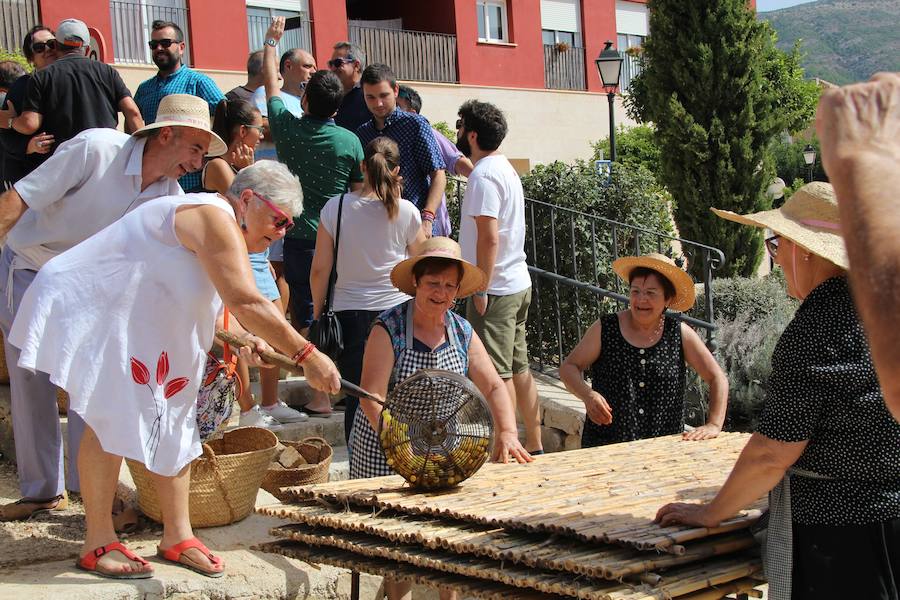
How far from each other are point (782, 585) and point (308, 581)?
2232 mm

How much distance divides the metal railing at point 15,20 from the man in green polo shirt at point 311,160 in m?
12.2

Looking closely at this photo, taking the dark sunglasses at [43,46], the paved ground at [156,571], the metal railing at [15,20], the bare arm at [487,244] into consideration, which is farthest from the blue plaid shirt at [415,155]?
the metal railing at [15,20]

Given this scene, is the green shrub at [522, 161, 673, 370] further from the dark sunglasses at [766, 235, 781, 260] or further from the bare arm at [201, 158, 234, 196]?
the dark sunglasses at [766, 235, 781, 260]

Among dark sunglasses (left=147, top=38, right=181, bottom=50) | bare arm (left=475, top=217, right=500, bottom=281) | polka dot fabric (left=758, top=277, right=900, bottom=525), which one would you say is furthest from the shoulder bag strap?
polka dot fabric (left=758, top=277, right=900, bottom=525)

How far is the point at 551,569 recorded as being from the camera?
2844mm

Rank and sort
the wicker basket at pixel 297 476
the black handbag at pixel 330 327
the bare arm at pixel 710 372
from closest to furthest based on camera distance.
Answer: the bare arm at pixel 710 372
the wicker basket at pixel 297 476
the black handbag at pixel 330 327

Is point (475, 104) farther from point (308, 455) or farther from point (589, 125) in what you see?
point (589, 125)

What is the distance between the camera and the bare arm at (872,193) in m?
1.25

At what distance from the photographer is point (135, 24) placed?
62.0ft

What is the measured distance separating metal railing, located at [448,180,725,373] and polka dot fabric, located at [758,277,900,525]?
499 cm

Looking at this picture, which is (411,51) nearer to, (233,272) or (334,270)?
(334,270)

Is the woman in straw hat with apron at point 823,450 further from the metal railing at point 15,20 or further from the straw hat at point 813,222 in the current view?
the metal railing at point 15,20

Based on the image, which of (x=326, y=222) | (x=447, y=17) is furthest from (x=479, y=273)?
(x=447, y=17)

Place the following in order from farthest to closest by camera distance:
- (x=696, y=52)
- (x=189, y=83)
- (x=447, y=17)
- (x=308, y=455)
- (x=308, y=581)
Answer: (x=447, y=17) < (x=696, y=52) < (x=189, y=83) < (x=308, y=455) < (x=308, y=581)
